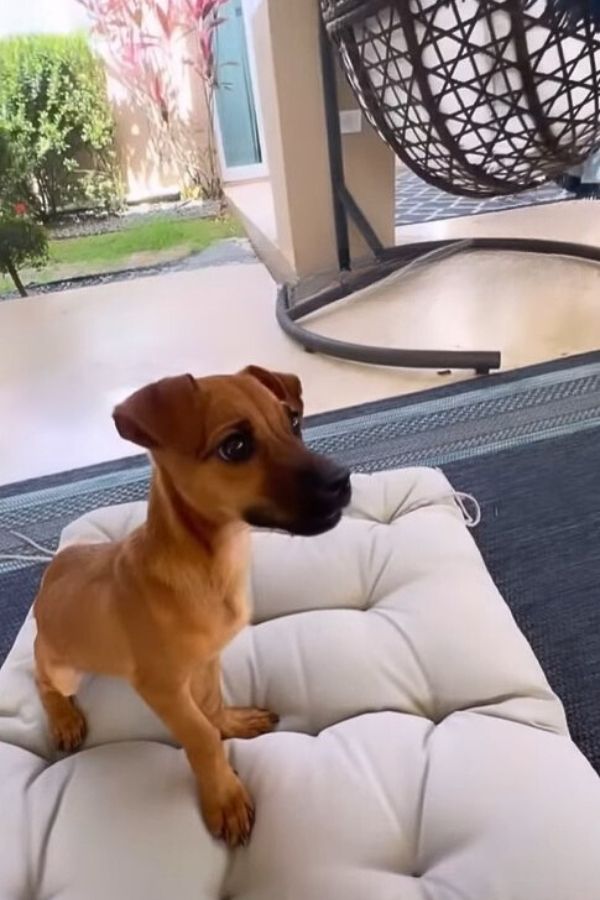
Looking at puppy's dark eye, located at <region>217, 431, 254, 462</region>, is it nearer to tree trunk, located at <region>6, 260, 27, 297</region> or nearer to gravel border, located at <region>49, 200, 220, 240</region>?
tree trunk, located at <region>6, 260, 27, 297</region>

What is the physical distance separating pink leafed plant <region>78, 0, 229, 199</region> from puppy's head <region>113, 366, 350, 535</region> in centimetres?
368

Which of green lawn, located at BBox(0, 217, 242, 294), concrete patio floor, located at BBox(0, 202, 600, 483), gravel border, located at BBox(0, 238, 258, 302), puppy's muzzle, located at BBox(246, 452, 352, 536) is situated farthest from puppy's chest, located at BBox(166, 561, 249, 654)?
green lawn, located at BBox(0, 217, 242, 294)

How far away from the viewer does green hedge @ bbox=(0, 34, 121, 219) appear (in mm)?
3914

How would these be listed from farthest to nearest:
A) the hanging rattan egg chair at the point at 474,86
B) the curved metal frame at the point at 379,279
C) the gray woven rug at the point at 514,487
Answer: the curved metal frame at the point at 379,279 → the hanging rattan egg chair at the point at 474,86 → the gray woven rug at the point at 514,487

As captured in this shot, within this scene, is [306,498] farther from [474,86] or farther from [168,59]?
[168,59]

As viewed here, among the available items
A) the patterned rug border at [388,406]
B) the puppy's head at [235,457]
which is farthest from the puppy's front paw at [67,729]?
the patterned rug border at [388,406]

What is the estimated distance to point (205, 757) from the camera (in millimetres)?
759

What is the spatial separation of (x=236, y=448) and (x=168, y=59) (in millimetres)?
3856

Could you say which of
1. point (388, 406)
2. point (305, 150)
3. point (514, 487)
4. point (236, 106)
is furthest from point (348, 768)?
point (236, 106)

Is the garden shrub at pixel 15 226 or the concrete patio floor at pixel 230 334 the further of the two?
the garden shrub at pixel 15 226

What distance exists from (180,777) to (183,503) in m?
0.26

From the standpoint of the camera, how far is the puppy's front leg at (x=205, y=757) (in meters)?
0.75

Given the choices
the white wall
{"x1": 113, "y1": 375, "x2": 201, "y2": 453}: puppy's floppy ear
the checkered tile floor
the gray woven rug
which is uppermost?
the white wall

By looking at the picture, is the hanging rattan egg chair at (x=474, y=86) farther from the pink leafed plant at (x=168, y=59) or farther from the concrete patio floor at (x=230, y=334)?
the pink leafed plant at (x=168, y=59)
